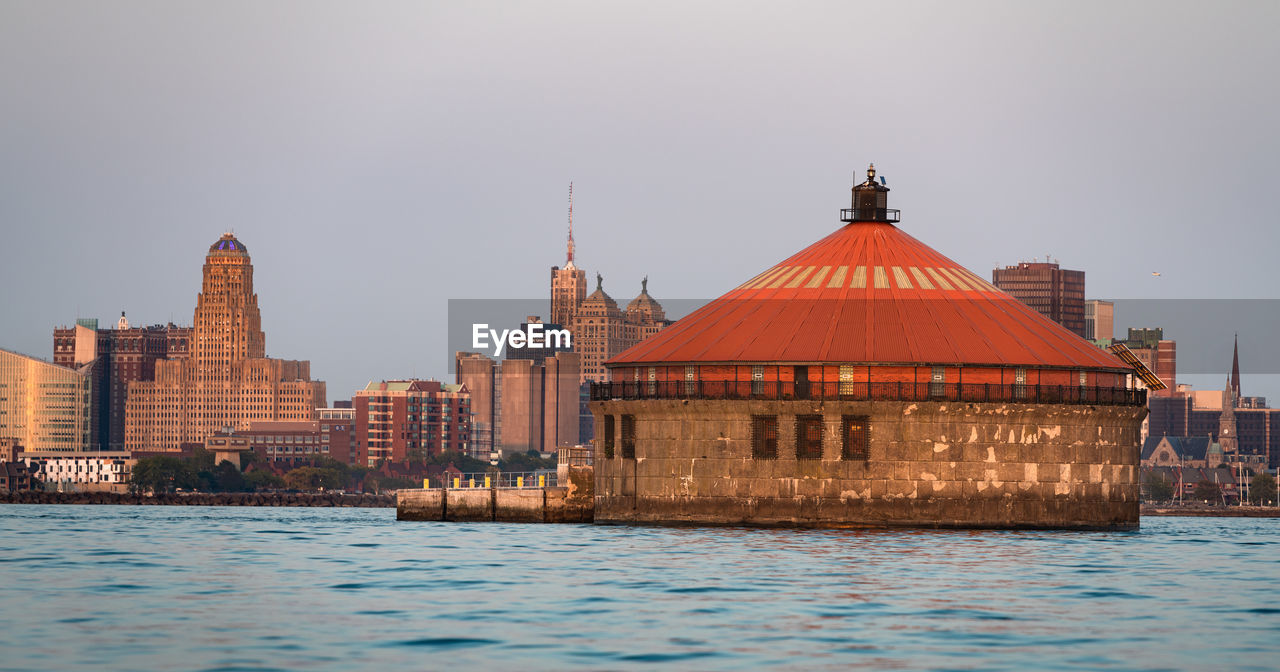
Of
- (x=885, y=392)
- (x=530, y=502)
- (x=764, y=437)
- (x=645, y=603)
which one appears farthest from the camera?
(x=530, y=502)

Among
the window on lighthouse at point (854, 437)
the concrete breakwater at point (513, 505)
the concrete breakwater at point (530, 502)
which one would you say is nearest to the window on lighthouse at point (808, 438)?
the window on lighthouse at point (854, 437)

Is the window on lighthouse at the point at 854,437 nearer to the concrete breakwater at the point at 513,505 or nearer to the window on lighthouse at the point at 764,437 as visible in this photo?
the window on lighthouse at the point at 764,437

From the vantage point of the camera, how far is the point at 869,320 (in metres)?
98.8

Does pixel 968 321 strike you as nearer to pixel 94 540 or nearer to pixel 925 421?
pixel 925 421

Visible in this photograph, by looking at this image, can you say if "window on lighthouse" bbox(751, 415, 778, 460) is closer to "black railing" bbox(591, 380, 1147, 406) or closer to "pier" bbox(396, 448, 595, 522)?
"black railing" bbox(591, 380, 1147, 406)

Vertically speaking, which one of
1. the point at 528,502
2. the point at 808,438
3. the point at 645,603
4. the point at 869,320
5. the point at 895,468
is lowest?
the point at 645,603

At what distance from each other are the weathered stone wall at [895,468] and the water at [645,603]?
181 inches

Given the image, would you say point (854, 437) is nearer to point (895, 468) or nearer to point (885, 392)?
point (895, 468)

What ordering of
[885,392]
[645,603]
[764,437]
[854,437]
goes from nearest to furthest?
[645,603] < [885,392] < [854,437] < [764,437]

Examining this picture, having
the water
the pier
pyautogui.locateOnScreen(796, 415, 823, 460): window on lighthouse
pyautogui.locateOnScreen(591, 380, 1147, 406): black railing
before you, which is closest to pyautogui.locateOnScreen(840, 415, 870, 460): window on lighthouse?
pyautogui.locateOnScreen(591, 380, 1147, 406): black railing

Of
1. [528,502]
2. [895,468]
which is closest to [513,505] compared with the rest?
[528,502]

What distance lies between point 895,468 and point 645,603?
1554 inches

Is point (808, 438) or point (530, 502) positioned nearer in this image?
point (808, 438)

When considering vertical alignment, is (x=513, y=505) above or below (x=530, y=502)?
below
